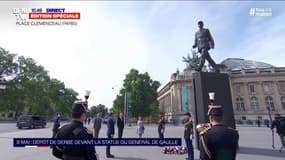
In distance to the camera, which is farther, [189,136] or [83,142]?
[189,136]

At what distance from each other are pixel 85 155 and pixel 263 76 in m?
74.5

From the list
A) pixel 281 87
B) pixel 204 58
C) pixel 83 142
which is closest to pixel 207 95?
pixel 204 58

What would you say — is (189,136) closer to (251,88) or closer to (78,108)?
(78,108)

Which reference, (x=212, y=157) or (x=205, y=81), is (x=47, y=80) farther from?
(x=212, y=157)

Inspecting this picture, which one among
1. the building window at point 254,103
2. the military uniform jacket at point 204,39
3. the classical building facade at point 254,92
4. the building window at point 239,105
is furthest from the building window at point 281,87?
the military uniform jacket at point 204,39

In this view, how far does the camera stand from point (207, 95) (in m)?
10.4

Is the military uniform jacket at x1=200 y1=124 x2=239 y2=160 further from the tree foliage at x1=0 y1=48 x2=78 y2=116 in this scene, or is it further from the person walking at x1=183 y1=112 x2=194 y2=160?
the tree foliage at x1=0 y1=48 x2=78 y2=116

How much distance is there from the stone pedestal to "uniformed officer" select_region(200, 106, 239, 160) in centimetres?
751

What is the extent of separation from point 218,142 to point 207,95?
321 inches

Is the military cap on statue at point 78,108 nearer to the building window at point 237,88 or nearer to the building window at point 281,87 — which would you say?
the building window at point 237,88

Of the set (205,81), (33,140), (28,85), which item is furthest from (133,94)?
(33,140)

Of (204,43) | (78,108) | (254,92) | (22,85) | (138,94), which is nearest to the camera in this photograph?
(78,108)

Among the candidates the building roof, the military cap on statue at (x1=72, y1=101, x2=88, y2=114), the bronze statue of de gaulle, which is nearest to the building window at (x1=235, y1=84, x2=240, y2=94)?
the building roof

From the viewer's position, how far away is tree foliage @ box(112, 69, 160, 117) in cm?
4869
